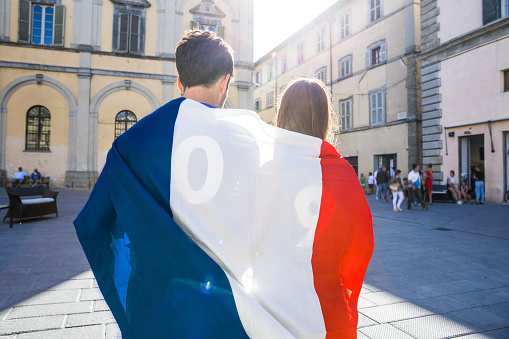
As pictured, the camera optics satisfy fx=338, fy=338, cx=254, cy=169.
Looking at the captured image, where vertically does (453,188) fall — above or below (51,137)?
below

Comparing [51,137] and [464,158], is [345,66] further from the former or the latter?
[51,137]

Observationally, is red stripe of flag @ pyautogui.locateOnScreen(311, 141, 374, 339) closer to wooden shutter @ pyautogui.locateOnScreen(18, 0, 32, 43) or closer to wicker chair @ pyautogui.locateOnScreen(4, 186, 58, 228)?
wicker chair @ pyautogui.locateOnScreen(4, 186, 58, 228)

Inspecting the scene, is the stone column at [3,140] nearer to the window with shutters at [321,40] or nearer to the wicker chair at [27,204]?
the wicker chair at [27,204]

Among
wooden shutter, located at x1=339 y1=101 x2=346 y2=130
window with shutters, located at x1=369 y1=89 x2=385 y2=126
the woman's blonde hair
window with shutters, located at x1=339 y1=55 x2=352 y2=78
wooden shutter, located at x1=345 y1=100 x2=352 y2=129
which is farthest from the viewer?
wooden shutter, located at x1=339 y1=101 x2=346 y2=130

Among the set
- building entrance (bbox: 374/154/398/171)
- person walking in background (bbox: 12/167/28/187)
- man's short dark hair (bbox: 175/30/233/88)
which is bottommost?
person walking in background (bbox: 12/167/28/187)

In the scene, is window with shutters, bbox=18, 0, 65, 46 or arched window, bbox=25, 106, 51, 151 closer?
window with shutters, bbox=18, 0, 65, 46

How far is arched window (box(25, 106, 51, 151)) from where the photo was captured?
16703mm

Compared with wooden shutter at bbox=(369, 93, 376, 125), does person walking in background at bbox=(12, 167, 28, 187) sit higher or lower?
lower

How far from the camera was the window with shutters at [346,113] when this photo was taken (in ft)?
73.3

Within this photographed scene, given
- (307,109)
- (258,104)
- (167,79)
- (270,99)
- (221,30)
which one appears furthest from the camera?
(258,104)

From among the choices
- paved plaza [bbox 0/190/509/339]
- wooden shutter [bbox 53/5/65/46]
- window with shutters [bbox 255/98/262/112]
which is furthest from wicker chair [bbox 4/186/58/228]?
window with shutters [bbox 255/98/262/112]

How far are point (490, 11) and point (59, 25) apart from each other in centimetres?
1950

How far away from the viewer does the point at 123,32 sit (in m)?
A: 17.7

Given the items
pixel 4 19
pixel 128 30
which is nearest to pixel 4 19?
pixel 4 19
